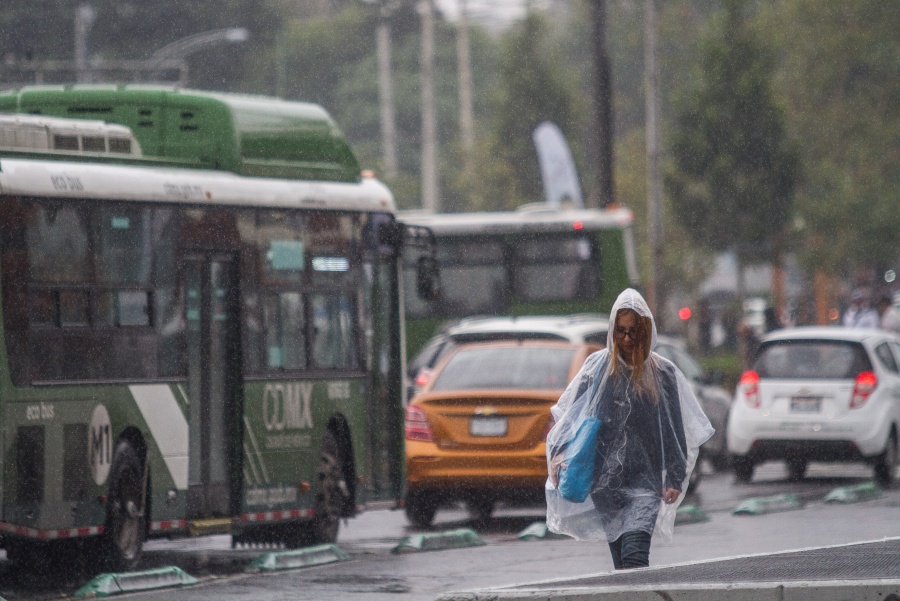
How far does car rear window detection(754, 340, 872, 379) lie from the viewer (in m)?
20.4

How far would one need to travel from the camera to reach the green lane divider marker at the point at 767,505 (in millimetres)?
16828

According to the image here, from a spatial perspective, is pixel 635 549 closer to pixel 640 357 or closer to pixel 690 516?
pixel 640 357

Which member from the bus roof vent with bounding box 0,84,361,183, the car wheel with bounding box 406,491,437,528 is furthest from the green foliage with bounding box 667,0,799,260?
the bus roof vent with bounding box 0,84,361,183

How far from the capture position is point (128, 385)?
12.6 m

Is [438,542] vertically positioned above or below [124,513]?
below

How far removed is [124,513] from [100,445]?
0.55 meters

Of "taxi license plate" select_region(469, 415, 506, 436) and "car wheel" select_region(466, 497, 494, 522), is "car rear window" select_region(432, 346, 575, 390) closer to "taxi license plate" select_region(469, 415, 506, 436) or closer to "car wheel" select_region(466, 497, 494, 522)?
"taxi license plate" select_region(469, 415, 506, 436)

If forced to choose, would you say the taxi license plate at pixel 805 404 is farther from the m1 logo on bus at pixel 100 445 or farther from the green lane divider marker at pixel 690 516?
the m1 logo on bus at pixel 100 445

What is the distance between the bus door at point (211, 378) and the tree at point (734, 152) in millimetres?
33367

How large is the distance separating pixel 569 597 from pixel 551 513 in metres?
1.66

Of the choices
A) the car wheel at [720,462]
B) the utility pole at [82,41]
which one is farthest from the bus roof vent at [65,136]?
the utility pole at [82,41]

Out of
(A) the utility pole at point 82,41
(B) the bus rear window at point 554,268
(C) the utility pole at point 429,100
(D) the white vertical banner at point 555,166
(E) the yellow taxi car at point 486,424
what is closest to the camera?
(E) the yellow taxi car at point 486,424

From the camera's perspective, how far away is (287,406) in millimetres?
14273

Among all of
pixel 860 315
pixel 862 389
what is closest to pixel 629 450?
pixel 862 389
